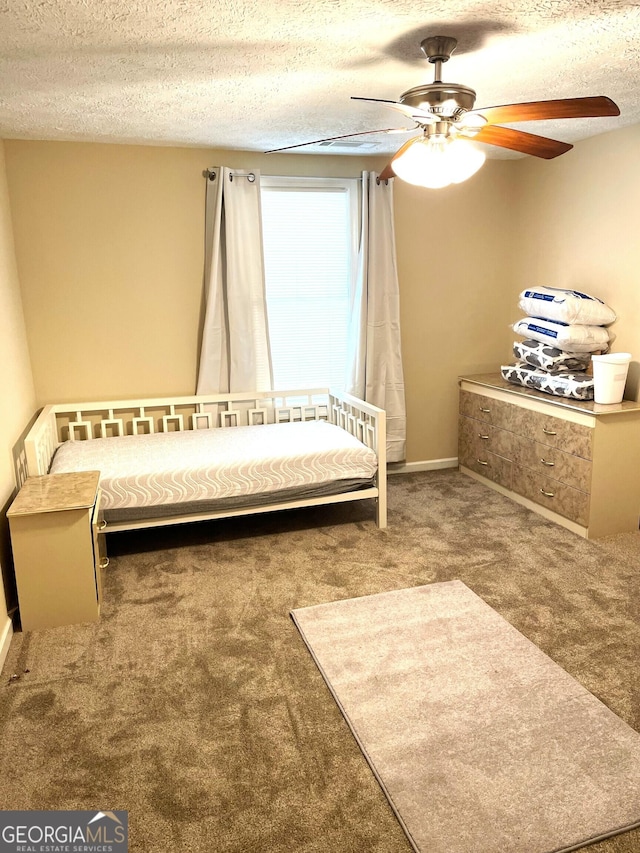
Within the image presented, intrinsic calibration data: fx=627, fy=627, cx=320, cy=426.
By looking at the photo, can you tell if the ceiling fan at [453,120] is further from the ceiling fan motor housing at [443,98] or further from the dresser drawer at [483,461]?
the dresser drawer at [483,461]

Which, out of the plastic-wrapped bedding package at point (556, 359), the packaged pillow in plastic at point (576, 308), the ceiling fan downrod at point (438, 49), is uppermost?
the ceiling fan downrod at point (438, 49)

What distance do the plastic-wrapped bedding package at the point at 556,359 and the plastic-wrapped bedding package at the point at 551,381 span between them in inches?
2.0

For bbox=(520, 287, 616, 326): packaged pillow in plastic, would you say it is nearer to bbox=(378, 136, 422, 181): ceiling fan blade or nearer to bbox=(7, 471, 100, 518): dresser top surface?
bbox=(378, 136, 422, 181): ceiling fan blade

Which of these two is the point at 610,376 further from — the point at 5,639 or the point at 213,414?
the point at 5,639

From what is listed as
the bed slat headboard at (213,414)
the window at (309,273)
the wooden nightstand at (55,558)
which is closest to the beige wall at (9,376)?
the wooden nightstand at (55,558)

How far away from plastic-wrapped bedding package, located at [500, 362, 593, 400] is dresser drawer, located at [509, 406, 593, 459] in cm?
18

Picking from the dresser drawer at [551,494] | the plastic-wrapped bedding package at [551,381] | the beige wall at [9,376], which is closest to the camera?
the beige wall at [9,376]

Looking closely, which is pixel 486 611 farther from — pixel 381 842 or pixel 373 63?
pixel 373 63

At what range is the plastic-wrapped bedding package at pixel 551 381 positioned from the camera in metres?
3.80

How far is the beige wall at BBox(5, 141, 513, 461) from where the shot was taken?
391 centimetres

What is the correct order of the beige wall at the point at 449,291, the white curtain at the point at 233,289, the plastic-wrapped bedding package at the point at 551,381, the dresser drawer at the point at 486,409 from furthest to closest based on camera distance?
1. the beige wall at the point at 449,291
2. the dresser drawer at the point at 486,409
3. the white curtain at the point at 233,289
4. the plastic-wrapped bedding package at the point at 551,381

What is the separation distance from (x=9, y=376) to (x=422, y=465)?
3089 millimetres

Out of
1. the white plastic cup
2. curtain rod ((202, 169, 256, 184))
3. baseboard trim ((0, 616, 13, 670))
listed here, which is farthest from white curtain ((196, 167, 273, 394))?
the white plastic cup

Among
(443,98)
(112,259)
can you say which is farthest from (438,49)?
(112,259)
